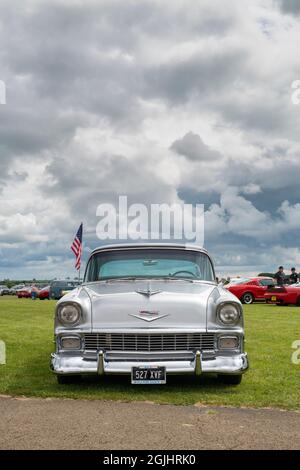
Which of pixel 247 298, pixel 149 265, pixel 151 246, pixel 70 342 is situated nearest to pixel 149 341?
pixel 70 342

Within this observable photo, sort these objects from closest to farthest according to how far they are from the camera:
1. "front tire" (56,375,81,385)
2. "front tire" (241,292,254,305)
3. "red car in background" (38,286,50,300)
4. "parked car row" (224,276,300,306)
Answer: "front tire" (56,375,81,385) < "parked car row" (224,276,300,306) < "front tire" (241,292,254,305) < "red car in background" (38,286,50,300)

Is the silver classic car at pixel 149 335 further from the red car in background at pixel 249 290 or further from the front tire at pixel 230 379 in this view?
the red car in background at pixel 249 290

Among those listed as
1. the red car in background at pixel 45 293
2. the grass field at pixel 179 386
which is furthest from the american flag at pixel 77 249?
the grass field at pixel 179 386

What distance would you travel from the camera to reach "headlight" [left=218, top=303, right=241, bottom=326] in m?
6.50

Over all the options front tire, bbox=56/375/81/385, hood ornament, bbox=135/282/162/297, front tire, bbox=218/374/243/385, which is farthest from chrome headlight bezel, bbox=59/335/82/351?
front tire, bbox=218/374/243/385

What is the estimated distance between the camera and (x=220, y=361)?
641 centimetres

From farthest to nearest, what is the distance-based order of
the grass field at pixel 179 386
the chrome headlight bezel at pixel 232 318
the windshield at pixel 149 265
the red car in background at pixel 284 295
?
1. the red car in background at pixel 284 295
2. the windshield at pixel 149 265
3. the chrome headlight bezel at pixel 232 318
4. the grass field at pixel 179 386

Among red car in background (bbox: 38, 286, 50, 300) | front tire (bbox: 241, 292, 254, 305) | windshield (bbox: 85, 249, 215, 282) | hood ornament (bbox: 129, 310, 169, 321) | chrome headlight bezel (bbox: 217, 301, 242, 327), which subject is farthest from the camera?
red car in background (bbox: 38, 286, 50, 300)

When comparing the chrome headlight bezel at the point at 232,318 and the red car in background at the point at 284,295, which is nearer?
the chrome headlight bezel at the point at 232,318

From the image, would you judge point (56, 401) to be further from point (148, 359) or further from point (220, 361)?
point (220, 361)

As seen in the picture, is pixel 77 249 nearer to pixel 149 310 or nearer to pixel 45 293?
pixel 45 293

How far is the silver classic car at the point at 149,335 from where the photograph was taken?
6.29 meters

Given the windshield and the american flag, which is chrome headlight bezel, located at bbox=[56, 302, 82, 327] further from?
the american flag
